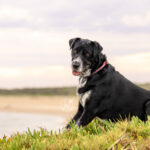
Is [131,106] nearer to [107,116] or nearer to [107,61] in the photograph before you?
[107,116]

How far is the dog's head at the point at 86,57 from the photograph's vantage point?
6.38 m

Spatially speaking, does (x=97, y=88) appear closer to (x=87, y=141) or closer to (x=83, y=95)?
(x=83, y=95)

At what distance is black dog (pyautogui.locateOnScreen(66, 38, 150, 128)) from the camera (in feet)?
20.9

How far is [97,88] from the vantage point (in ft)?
21.2

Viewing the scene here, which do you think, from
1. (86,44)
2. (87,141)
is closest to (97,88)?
(86,44)

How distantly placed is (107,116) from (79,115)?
647 millimetres

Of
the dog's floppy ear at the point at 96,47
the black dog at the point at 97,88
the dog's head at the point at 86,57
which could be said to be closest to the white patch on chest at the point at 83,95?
the black dog at the point at 97,88

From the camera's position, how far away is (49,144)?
450 cm

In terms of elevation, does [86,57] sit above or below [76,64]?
above

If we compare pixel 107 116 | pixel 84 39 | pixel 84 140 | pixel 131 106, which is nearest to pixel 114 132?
pixel 84 140

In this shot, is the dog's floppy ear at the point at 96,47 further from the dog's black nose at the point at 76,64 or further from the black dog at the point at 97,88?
the dog's black nose at the point at 76,64

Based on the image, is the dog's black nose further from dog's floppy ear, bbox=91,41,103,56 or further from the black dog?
dog's floppy ear, bbox=91,41,103,56

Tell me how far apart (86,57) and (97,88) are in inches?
29.0

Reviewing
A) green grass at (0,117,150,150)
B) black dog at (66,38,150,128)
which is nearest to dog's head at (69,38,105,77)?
black dog at (66,38,150,128)
